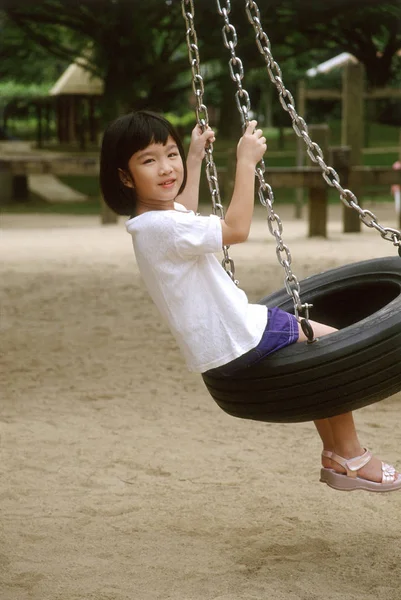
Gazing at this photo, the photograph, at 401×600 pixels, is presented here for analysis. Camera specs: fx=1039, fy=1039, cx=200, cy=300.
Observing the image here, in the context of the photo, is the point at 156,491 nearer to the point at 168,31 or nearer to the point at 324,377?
the point at 324,377

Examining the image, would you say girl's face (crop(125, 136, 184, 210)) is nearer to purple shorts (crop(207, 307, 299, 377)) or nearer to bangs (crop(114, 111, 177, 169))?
bangs (crop(114, 111, 177, 169))

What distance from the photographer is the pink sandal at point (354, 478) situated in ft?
9.44

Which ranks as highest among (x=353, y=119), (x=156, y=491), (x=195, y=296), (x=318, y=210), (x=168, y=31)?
(x=168, y=31)

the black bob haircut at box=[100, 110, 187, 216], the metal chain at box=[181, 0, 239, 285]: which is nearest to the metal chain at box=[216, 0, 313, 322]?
the metal chain at box=[181, 0, 239, 285]

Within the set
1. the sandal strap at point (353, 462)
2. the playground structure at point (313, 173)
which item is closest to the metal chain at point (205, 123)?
the sandal strap at point (353, 462)

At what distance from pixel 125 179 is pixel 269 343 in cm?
58

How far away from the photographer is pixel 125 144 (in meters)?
2.73

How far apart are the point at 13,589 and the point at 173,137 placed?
1.30 meters

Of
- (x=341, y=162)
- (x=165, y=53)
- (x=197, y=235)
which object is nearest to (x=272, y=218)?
(x=197, y=235)

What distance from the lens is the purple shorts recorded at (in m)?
2.71

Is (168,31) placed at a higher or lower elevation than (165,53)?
higher

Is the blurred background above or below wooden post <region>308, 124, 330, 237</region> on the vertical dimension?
above

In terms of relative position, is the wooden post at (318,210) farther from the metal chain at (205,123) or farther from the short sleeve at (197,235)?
the short sleeve at (197,235)

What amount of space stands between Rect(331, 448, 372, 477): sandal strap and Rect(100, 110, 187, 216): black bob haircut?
89cm
